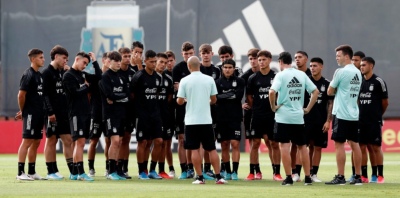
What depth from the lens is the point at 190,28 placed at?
35.1m

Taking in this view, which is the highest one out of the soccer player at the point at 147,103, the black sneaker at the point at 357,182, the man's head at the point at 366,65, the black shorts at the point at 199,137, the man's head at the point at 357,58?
the man's head at the point at 357,58

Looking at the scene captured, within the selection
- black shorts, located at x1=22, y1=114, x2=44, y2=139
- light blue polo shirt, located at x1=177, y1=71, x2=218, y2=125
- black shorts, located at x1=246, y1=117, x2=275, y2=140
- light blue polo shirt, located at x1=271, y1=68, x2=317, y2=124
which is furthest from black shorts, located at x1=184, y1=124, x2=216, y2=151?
black shorts, located at x1=22, y1=114, x2=44, y2=139

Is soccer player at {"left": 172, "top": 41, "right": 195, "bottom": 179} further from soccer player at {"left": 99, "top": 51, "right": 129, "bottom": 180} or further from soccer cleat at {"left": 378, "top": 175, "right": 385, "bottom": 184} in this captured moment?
soccer cleat at {"left": 378, "top": 175, "right": 385, "bottom": 184}

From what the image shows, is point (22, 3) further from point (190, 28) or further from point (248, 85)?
point (248, 85)

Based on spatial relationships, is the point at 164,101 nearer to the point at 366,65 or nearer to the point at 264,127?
the point at 264,127

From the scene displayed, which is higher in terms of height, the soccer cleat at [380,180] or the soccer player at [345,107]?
the soccer player at [345,107]

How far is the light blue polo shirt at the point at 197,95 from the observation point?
18531 millimetres

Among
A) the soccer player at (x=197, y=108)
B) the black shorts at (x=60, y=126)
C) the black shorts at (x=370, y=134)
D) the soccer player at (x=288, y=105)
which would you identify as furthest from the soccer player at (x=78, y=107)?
the black shorts at (x=370, y=134)

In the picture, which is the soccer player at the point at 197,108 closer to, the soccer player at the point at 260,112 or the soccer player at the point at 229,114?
the soccer player at the point at 229,114

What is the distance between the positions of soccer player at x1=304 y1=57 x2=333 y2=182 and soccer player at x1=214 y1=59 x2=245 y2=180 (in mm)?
1328

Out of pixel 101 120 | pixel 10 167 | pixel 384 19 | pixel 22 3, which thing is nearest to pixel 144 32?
pixel 22 3

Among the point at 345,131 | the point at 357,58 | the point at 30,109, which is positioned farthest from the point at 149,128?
the point at 357,58

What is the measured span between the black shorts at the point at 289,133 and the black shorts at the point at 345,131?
658mm

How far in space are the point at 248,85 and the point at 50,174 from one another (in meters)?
3.99
